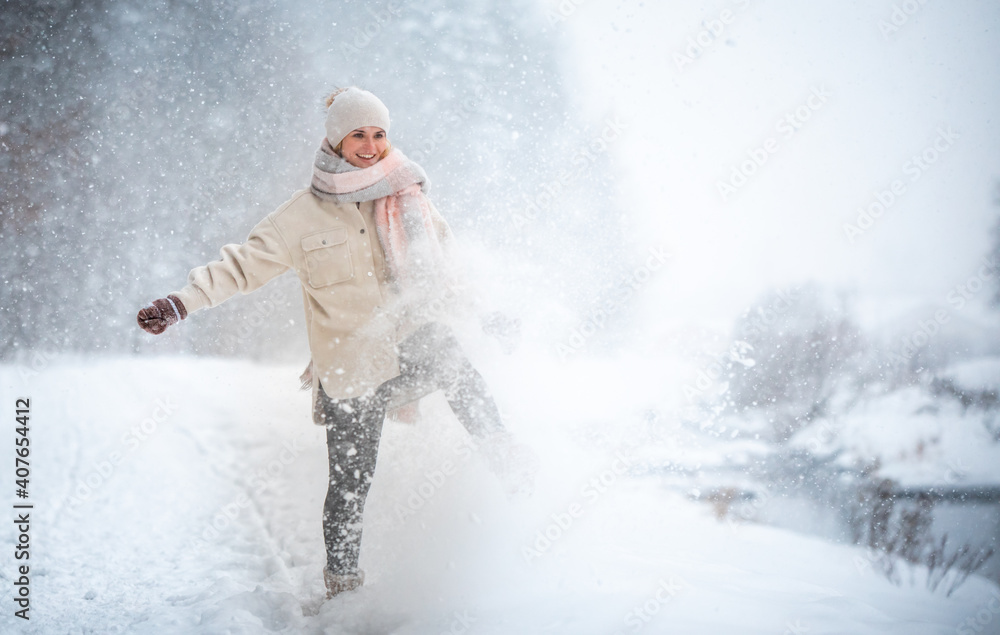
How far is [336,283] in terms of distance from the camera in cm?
184

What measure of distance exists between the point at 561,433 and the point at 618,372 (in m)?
1.32

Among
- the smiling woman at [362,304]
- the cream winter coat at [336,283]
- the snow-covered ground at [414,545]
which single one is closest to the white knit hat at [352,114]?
the smiling woman at [362,304]

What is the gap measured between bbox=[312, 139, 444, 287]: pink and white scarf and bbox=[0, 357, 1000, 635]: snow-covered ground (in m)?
0.82

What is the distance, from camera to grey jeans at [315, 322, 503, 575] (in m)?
1.85

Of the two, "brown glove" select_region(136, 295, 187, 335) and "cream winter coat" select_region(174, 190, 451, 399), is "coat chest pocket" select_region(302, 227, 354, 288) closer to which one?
"cream winter coat" select_region(174, 190, 451, 399)

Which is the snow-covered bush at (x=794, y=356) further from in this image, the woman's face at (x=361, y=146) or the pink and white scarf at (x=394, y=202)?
the woman's face at (x=361, y=146)

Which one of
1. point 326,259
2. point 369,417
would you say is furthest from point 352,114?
point 369,417

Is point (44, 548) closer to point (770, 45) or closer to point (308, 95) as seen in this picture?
point (308, 95)

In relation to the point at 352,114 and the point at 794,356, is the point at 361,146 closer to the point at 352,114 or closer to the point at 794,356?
the point at 352,114

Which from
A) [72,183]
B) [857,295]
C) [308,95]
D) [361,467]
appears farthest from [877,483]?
[72,183]

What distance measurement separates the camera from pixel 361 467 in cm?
185

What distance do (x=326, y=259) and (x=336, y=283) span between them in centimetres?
8

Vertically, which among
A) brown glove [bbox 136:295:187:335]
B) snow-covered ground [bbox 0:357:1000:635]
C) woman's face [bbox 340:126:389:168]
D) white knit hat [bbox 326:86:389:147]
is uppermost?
white knit hat [bbox 326:86:389:147]

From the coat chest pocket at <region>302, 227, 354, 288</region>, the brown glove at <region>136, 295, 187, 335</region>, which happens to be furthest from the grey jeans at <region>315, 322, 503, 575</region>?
the brown glove at <region>136, 295, 187, 335</region>
